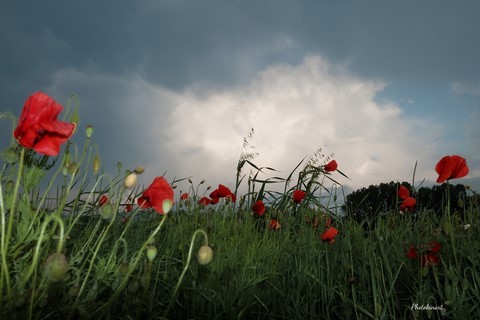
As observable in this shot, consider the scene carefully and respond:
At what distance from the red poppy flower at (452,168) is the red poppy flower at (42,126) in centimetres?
223

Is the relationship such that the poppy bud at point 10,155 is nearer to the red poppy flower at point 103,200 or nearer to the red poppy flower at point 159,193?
the red poppy flower at point 159,193

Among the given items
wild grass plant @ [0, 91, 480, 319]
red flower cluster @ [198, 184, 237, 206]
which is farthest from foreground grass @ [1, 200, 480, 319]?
red flower cluster @ [198, 184, 237, 206]

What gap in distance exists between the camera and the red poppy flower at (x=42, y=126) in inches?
65.1

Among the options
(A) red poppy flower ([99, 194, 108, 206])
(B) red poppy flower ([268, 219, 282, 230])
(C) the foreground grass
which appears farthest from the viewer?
(B) red poppy flower ([268, 219, 282, 230])

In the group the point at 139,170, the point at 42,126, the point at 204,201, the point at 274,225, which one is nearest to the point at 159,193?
the point at 139,170

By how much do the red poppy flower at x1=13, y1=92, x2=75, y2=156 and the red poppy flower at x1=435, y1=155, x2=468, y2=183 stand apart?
2227 millimetres

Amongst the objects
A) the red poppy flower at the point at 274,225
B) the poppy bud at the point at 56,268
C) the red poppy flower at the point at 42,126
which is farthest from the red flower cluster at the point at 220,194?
the poppy bud at the point at 56,268

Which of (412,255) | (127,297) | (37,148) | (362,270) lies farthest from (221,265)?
(37,148)

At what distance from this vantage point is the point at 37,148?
5.60 ft

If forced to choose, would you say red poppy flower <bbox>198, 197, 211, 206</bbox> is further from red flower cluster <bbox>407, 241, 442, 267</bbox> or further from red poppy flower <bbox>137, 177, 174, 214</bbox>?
red poppy flower <bbox>137, 177, 174, 214</bbox>

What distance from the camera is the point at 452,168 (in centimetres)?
286

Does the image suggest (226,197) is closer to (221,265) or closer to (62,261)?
(221,265)

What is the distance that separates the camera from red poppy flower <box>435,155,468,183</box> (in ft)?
9.36

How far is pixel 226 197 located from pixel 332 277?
6.12 ft
